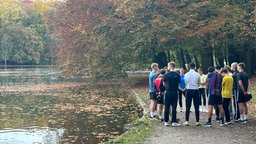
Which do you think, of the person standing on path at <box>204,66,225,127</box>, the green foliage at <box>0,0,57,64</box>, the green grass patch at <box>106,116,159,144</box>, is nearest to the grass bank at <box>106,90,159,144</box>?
the green grass patch at <box>106,116,159,144</box>

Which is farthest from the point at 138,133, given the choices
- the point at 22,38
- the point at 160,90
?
the point at 22,38

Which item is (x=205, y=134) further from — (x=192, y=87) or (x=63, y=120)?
(x=63, y=120)

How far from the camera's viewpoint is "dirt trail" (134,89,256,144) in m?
9.45

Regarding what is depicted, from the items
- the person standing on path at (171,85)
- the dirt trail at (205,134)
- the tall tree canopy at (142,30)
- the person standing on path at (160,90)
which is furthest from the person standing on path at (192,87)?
the tall tree canopy at (142,30)

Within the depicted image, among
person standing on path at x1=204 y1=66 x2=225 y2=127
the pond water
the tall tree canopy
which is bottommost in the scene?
the pond water

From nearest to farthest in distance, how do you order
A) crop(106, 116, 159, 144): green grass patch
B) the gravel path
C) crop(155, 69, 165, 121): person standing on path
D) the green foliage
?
the gravel path
crop(106, 116, 159, 144): green grass patch
crop(155, 69, 165, 121): person standing on path
the green foliage

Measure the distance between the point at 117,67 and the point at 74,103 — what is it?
1145 cm

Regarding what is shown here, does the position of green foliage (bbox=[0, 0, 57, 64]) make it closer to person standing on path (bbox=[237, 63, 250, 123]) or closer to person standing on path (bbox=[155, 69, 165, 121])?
person standing on path (bbox=[155, 69, 165, 121])

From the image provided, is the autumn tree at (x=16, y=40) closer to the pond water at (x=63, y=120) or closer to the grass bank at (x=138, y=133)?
the pond water at (x=63, y=120)

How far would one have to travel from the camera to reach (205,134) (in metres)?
10.2

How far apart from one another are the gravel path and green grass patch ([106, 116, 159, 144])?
0.60 feet

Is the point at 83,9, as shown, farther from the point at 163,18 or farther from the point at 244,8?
the point at 244,8

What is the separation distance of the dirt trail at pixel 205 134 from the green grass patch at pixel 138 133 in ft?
0.58

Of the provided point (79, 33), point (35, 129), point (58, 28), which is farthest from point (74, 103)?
point (58, 28)
